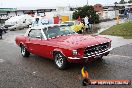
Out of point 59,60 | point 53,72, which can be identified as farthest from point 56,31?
point 53,72

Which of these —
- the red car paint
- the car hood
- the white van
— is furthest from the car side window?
the white van

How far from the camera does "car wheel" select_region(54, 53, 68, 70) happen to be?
871 centimetres

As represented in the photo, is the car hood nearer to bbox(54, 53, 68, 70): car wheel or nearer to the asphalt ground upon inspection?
bbox(54, 53, 68, 70): car wheel

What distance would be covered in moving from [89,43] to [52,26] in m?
2.29

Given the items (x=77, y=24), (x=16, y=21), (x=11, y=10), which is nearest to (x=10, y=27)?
(x=16, y=21)

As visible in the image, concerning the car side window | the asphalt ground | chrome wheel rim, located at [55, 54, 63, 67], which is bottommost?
the asphalt ground

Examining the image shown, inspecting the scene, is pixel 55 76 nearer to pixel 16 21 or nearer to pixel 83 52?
pixel 83 52

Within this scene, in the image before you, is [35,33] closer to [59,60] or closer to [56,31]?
[56,31]

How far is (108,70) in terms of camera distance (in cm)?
846

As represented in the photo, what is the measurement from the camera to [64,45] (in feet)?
28.1

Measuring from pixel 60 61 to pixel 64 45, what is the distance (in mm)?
735

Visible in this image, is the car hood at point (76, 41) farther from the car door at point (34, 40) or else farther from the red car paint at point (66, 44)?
the car door at point (34, 40)

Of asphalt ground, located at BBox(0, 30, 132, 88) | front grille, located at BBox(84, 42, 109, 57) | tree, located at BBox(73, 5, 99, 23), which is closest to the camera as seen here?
asphalt ground, located at BBox(0, 30, 132, 88)

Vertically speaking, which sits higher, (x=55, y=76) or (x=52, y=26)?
(x=52, y=26)
